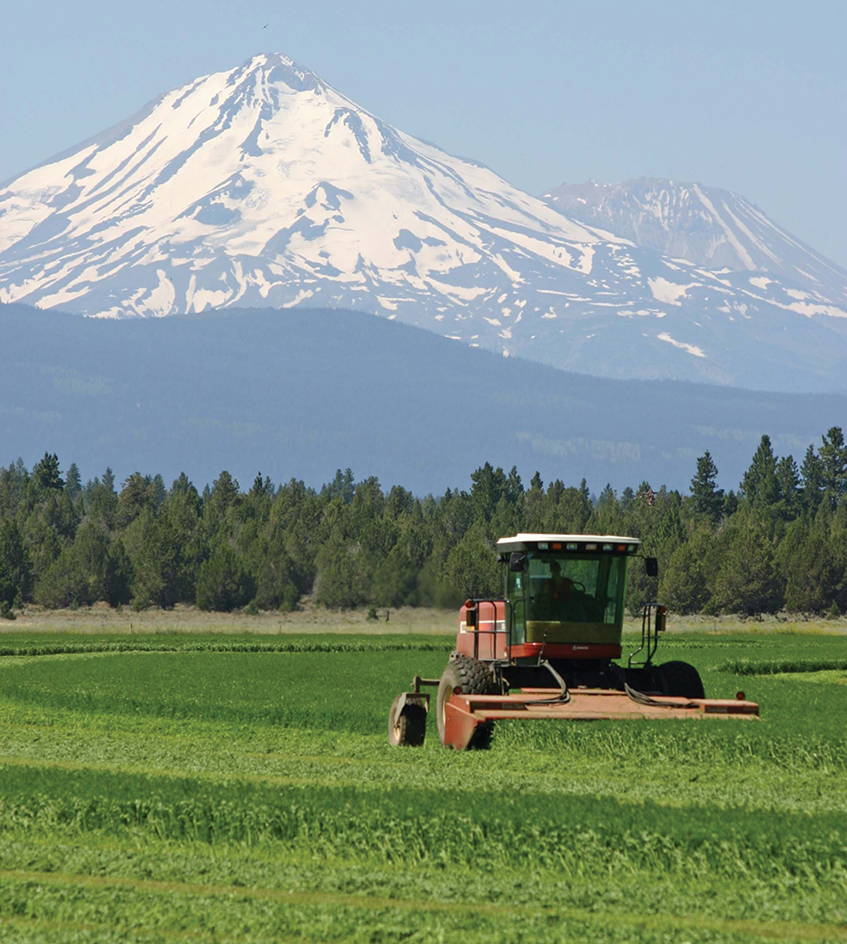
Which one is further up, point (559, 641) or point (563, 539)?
point (563, 539)

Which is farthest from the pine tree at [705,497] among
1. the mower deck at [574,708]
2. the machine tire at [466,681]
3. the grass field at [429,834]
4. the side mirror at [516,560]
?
the mower deck at [574,708]

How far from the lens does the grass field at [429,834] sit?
14.7 meters

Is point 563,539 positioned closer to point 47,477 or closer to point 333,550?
point 333,550

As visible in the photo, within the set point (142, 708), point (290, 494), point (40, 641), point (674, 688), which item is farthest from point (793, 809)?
point (290, 494)

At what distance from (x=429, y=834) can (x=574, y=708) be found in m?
7.89

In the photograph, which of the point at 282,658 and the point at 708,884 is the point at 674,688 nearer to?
the point at 708,884

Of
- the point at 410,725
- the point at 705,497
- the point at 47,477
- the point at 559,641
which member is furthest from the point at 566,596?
the point at 47,477

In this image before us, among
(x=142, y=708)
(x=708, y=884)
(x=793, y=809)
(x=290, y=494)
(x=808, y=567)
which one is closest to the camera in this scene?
(x=708, y=884)

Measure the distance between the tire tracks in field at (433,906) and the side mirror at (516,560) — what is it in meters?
12.2

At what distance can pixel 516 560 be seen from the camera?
27.2 metres

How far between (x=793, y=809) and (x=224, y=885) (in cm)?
792

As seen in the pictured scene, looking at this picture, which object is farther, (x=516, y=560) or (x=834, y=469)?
(x=834, y=469)

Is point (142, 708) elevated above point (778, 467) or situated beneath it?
situated beneath

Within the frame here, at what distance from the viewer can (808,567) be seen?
419 feet
